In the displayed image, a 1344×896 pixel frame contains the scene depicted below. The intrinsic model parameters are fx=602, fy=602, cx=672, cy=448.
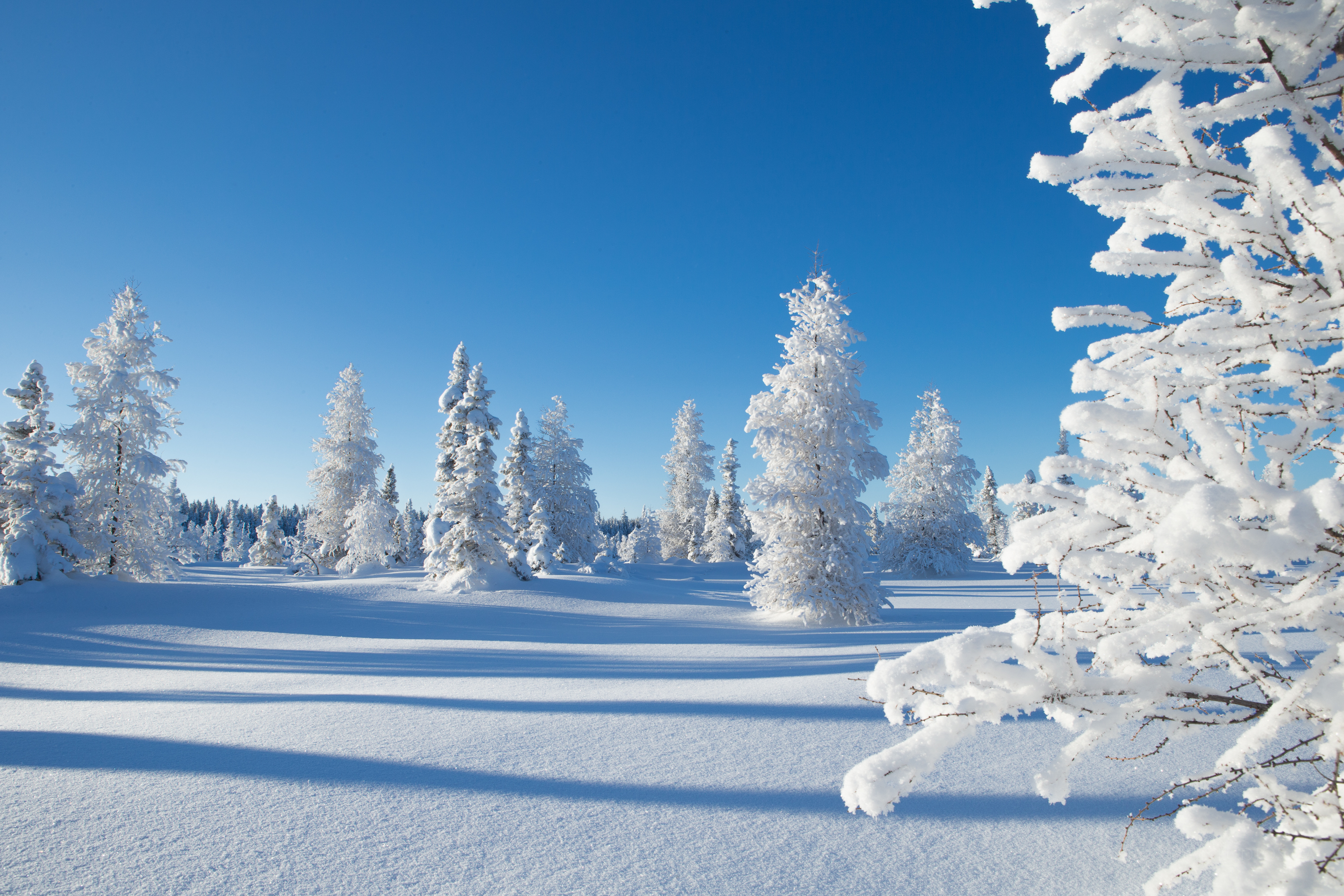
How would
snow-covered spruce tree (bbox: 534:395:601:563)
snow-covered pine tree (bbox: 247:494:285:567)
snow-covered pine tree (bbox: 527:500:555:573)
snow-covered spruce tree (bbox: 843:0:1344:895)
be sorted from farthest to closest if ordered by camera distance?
snow-covered pine tree (bbox: 247:494:285:567) < snow-covered spruce tree (bbox: 534:395:601:563) < snow-covered pine tree (bbox: 527:500:555:573) < snow-covered spruce tree (bbox: 843:0:1344:895)

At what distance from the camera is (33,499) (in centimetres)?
1514

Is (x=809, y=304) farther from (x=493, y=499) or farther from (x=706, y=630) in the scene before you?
(x=493, y=499)

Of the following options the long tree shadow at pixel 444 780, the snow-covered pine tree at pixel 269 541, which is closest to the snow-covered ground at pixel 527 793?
the long tree shadow at pixel 444 780

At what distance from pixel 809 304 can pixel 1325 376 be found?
13082 millimetres

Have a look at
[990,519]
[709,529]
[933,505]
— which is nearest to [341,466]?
[709,529]

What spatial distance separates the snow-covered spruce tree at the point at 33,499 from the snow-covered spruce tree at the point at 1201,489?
21.1 m

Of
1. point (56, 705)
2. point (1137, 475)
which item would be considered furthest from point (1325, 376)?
point (56, 705)

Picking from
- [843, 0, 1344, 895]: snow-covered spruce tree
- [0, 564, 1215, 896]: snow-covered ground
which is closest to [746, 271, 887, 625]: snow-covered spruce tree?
[0, 564, 1215, 896]: snow-covered ground

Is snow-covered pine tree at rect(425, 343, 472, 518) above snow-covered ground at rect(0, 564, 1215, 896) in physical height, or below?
above

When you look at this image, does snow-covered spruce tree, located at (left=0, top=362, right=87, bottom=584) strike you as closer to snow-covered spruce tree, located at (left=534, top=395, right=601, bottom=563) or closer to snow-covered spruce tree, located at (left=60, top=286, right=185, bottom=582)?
snow-covered spruce tree, located at (left=60, top=286, right=185, bottom=582)

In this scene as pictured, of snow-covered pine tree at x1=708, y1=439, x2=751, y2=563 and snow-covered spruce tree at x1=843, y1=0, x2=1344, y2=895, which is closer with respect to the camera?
snow-covered spruce tree at x1=843, y1=0, x2=1344, y2=895

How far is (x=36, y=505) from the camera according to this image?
15141mm

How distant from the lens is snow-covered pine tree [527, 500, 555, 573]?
2394cm

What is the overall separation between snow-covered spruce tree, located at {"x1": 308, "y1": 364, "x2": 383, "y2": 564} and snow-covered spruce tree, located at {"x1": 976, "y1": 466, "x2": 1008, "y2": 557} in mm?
42049
